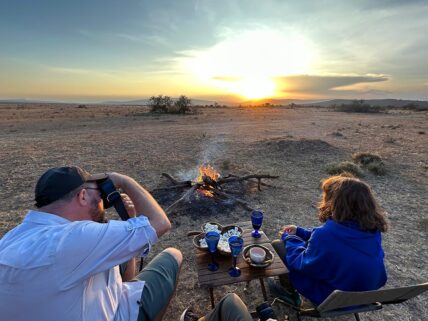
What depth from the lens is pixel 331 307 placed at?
7.41ft

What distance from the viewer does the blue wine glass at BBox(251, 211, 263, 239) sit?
308 cm

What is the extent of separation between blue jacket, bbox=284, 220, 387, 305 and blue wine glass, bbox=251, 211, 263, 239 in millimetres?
651

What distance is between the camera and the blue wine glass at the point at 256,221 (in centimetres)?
308

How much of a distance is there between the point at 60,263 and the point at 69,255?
0.18 feet

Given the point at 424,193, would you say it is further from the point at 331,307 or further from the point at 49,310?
the point at 49,310

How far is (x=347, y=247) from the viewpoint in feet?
7.61

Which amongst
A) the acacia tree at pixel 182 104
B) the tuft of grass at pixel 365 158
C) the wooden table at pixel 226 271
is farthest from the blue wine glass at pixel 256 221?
the acacia tree at pixel 182 104

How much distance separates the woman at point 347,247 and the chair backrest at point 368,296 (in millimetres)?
205

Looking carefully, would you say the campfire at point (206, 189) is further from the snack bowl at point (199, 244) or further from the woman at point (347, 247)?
the woman at point (347, 247)

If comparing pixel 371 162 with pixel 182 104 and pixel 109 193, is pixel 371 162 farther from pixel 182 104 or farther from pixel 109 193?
pixel 182 104

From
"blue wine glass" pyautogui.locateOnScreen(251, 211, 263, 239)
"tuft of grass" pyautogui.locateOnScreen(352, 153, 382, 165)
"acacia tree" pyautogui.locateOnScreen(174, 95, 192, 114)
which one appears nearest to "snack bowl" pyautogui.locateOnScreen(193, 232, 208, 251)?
"blue wine glass" pyautogui.locateOnScreen(251, 211, 263, 239)

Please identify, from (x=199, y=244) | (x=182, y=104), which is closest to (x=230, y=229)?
(x=199, y=244)

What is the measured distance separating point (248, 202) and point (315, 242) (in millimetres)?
3754

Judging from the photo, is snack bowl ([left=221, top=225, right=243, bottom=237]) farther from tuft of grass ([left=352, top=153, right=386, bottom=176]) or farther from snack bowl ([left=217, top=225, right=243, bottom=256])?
tuft of grass ([left=352, top=153, right=386, bottom=176])
